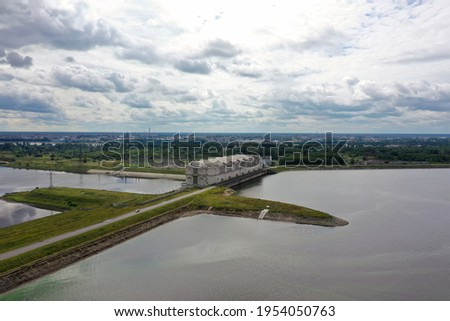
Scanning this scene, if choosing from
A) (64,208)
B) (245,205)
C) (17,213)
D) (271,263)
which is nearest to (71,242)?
(271,263)

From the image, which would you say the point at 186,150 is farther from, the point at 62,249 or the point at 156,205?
the point at 62,249

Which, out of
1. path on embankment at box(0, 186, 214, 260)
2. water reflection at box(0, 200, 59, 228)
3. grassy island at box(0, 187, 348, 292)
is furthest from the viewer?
water reflection at box(0, 200, 59, 228)

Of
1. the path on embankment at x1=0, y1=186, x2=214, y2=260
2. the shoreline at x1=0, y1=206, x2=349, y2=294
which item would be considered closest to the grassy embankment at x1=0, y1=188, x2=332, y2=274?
the shoreline at x1=0, y1=206, x2=349, y2=294

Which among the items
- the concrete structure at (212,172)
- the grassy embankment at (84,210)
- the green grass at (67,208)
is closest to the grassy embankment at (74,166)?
the concrete structure at (212,172)

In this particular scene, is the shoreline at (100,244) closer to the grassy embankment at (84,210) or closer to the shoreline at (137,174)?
the grassy embankment at (84,210)

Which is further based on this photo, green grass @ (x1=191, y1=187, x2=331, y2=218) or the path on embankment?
green grass @ (x1=191, y1=187, x2=331, y2=218)

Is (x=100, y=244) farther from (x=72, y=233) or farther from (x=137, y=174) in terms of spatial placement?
(x=137, y=174)

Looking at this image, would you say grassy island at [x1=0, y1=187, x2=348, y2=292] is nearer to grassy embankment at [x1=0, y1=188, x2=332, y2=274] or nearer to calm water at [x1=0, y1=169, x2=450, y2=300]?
grassy embankment at [x1=0, y1=188, x2=332, y2=274]

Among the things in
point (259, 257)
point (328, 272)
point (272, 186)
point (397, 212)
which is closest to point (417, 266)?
point (328, 272)
